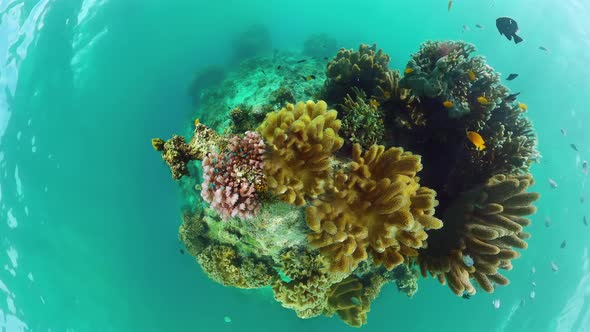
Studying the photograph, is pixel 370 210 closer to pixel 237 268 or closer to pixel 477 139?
pixel 477 139

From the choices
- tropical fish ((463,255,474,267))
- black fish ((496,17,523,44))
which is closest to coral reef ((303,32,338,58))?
black fish ((496,17,523,44))

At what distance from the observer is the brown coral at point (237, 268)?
18.8 ft

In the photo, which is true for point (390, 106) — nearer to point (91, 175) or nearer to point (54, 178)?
point (91, 175)

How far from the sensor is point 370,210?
4059 mm

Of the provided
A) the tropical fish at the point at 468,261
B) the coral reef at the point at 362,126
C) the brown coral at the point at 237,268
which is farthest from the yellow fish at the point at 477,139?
the brown coral at the point at 237,268

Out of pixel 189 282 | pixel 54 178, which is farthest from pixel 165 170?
pixel 54 178

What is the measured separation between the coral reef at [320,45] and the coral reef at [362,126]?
742cm

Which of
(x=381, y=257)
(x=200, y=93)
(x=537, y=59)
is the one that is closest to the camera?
(x=381, y=257)

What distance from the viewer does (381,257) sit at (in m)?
4.38

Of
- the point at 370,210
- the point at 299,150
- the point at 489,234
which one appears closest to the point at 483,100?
the point at 489,234

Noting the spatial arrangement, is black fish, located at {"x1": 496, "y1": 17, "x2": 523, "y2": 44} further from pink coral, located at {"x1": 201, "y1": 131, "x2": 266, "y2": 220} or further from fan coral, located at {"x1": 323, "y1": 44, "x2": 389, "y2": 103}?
pink coral, located at {"x1": 201, "y1": 131, "x2": 266, "y2": 220}

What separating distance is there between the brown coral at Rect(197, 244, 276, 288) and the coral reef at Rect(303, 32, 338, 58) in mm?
8985

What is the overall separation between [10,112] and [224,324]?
10522mm

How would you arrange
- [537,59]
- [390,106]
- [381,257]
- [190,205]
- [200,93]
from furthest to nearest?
[537,59] < [200,93] < [190,205] < [390,106] < [381,257]
